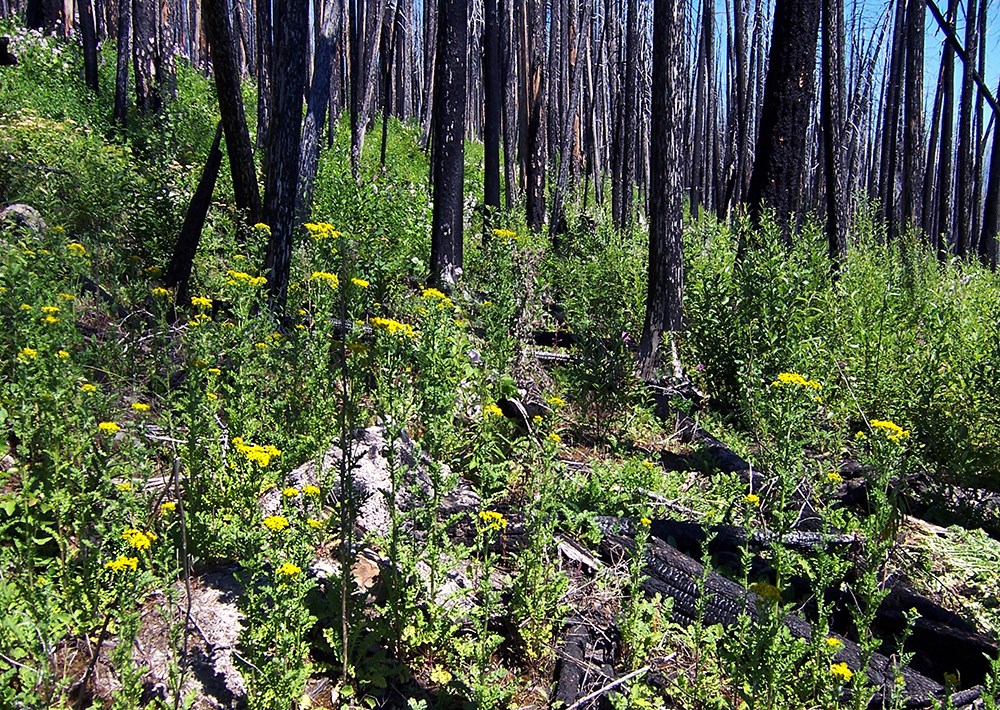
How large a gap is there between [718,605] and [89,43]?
49.8 feet

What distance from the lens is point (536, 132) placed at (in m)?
12.8

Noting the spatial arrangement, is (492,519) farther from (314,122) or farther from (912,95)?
(912,95)

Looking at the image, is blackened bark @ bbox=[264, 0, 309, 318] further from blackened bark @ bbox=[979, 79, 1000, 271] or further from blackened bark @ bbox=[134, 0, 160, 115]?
blackened bark @ bbox=[979, 79, 1000, 271]

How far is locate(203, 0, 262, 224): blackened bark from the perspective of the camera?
6.49 m

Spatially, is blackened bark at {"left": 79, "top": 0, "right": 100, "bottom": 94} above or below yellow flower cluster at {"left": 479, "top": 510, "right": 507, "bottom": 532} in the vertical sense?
above

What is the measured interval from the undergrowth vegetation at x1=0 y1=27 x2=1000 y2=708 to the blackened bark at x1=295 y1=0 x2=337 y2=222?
506 mm

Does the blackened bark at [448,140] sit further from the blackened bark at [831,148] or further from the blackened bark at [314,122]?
the blackened bark at [831,148]

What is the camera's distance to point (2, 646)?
232 cm

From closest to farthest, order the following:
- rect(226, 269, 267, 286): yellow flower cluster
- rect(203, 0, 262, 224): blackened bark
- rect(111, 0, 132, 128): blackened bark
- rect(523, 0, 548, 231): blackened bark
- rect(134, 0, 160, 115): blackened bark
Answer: rect(226, 269, 267, 286): yellow flower cluster → rect(203, 0, 262, 224): blackened bark → rect(111, 0, 132, 128): blackened bark → rect(134, 0, 160, 115): blackened bark → rect(523, 0, 548, 231): blackened bark

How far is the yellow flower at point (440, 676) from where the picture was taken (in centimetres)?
261

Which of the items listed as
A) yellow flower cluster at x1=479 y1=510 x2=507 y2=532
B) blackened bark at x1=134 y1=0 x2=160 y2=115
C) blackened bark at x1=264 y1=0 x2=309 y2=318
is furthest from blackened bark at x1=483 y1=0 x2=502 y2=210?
yellow flower cluster at x1=479 y1=510 x2=507 y2=532

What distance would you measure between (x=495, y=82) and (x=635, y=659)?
971 cm

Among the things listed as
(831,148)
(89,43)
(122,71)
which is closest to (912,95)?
(831,148)

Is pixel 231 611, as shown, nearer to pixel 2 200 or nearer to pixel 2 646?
pixel 2 646
